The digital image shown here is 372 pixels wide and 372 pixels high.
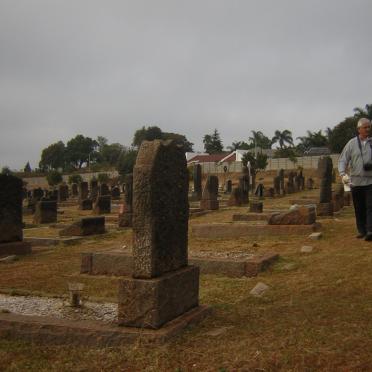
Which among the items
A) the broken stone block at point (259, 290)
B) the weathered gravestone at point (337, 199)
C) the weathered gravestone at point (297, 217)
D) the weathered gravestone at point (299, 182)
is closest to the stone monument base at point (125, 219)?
the weathered gravestone at point (297, 217)

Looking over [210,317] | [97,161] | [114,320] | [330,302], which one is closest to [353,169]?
[330,302]

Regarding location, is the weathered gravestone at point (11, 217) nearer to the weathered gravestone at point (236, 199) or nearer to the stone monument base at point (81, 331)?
the stone monument base at point (81, 331)

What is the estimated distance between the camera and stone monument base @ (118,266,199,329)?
4469mm

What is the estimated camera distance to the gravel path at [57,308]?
505cm

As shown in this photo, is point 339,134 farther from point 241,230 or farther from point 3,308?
point 3,308

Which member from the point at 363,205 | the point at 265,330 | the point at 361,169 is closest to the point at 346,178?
the point at 361,169

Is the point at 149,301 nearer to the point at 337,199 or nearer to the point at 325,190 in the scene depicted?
the point at 325,190

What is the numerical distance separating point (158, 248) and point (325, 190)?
39.3ft

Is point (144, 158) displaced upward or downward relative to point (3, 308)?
upward

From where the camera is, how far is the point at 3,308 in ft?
18.1

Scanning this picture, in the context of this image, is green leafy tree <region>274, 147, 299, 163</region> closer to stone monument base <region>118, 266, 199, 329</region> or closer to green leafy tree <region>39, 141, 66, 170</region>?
green leafy tree <region>39, 141, 66, 170</region>

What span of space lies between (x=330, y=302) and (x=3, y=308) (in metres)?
3.45

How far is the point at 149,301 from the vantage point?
4480mm

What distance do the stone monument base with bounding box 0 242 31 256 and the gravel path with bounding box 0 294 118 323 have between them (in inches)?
207
